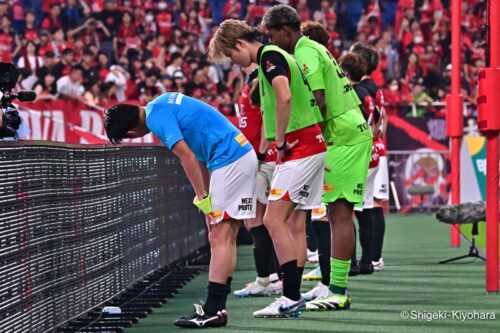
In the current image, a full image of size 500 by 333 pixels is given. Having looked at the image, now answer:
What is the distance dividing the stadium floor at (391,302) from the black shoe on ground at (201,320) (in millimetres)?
79

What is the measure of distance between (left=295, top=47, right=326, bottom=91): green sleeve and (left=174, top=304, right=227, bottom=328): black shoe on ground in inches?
74.6

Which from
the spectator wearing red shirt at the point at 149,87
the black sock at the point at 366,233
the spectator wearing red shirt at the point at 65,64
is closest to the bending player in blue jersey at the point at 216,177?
the black sock at the point at 366,233

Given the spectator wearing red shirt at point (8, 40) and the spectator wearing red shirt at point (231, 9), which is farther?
the spectator wearing red shirt at point (231, 9)

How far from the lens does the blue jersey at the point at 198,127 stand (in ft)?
28.1

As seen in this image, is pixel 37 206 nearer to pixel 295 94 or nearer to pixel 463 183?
pixel 295 94

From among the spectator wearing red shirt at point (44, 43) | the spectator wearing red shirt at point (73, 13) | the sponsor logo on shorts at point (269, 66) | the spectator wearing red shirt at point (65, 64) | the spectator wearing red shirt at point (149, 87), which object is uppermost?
the spectator wearing red shirt at point (73, 13)

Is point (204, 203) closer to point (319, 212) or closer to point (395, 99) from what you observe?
point (319, 212)

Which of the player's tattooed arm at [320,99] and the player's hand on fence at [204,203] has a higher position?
the player's tattooed arm at [320,99]

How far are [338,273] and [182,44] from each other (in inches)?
Answer: 769

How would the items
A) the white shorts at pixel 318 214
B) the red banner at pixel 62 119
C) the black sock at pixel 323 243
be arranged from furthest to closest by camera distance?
the red banner at pixel 62 119
the white shorts at pixel 318 214
the black sock at pixel 323 243

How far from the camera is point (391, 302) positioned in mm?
10531

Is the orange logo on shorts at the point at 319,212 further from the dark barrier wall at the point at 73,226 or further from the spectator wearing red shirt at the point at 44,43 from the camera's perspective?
the spectator wearing red shirt at the point at 44,43

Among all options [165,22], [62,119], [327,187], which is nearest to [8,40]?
[165,22]

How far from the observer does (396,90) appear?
91.2ft
